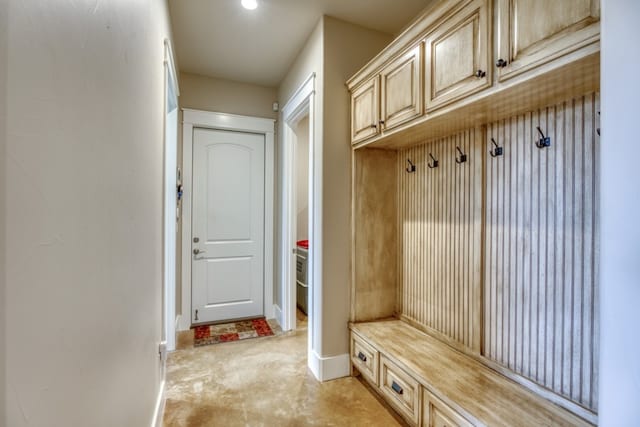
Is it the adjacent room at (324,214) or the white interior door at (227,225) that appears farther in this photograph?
the white interior door at (227,225)

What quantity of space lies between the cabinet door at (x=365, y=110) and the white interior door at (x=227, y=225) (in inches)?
61.4

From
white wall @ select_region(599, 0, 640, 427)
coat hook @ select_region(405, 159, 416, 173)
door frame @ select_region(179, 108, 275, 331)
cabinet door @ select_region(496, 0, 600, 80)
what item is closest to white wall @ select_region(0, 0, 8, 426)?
white wall @ select_region(599, 0, 640, 427)

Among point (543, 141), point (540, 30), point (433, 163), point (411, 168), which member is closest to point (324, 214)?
point (411, 168)

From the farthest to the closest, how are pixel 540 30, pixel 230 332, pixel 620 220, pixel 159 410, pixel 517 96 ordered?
1. pixel 230 332
2. pixel 159 410
3. pixel 517 96
4. pixel 540 30
5. pixel 620 220

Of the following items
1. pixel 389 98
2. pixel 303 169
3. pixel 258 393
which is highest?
pixel 389 98

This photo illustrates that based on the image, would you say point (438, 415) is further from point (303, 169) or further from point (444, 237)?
point (303, 169)

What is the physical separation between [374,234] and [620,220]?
1805 mm

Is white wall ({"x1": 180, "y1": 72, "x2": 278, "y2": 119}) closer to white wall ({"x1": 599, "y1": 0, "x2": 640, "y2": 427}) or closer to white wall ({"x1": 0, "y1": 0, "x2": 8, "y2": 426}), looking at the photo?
white wall ({"x1": 0, "y1": 0, "x2": 8, "y2": 426})

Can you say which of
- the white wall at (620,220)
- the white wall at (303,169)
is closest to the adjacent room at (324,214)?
the white wall at (620,220)

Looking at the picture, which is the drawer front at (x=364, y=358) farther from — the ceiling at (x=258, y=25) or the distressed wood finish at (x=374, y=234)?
the ceiling at (x=258, y=25)

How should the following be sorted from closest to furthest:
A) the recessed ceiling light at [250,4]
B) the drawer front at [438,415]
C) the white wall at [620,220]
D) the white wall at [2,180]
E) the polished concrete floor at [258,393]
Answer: the white wall at [2,180]
the white wall at [620,220]
the drawer front at [438,415]
the polished concrete floor at [258,393]
the recessed ceiling light at [250,4]

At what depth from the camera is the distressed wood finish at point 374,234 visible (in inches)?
93.4

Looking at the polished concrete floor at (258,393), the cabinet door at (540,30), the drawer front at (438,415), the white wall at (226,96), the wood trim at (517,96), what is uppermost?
the white wall at (226,96)

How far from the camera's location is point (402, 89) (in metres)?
1.85
